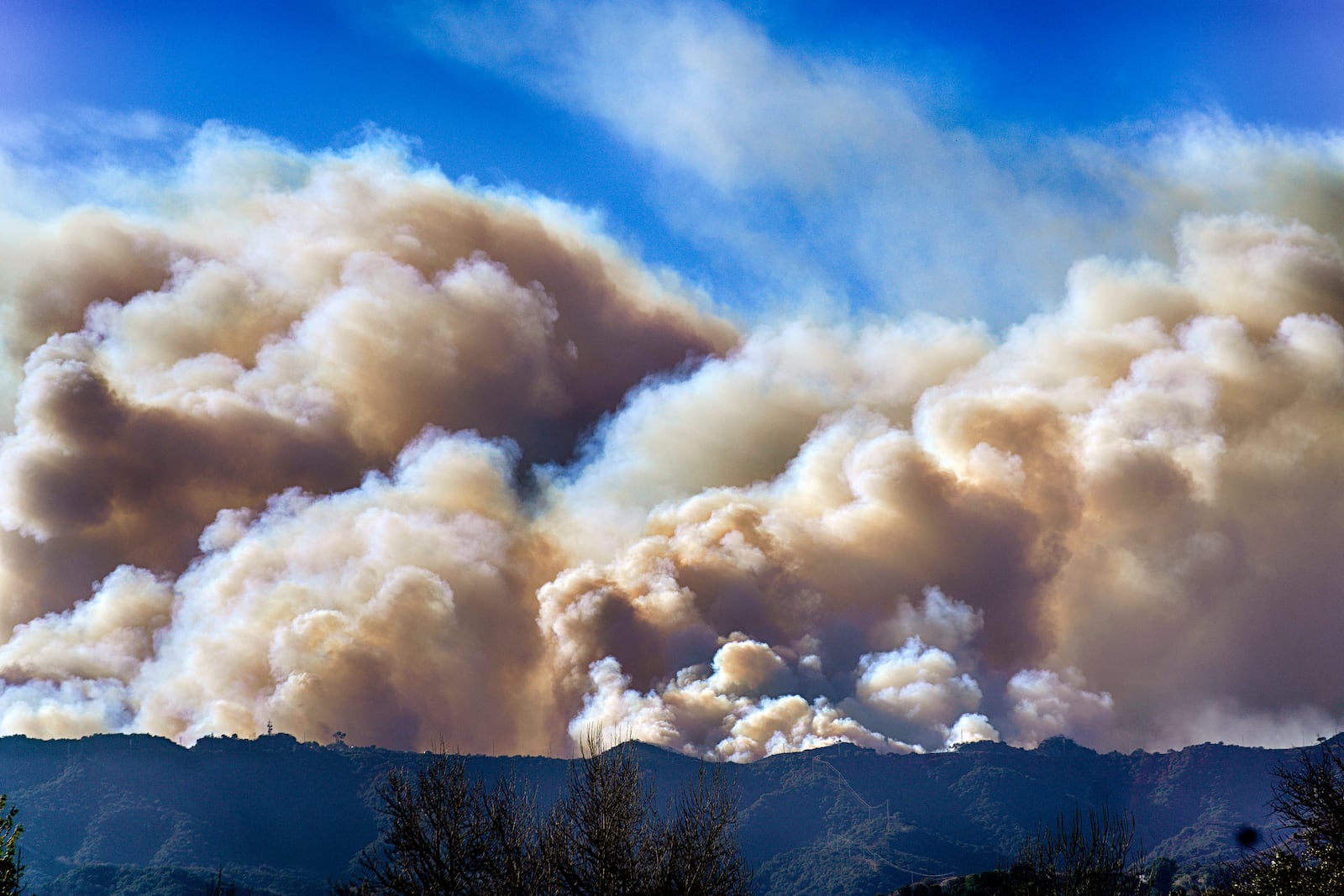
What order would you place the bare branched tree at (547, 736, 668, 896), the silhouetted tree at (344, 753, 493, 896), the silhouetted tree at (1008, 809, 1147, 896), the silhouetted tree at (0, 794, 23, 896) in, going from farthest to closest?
the silhouetted tree at (344, 753, 493, 896)
the bare branched tree at (547, 736, 668, 896)
the silhouetted tree at (1008, 809, 1147, 896)
the silhouetted tree at (0, 794, 23, 896)

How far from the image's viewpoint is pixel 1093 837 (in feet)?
121

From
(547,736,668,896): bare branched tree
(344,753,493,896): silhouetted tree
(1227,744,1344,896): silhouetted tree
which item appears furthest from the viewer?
(1227,744,1344,896): silhouetted tree

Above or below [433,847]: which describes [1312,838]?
below

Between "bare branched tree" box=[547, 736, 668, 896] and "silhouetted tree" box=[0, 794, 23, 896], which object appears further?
"bare branched tree" box=[547, 736, 668, 896]

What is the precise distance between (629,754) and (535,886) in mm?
7204

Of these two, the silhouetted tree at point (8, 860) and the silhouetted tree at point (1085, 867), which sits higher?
the silhouetted tree at point (8, 860)

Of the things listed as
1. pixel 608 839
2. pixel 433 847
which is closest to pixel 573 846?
pixel 608 839

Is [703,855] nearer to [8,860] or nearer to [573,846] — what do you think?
[573,846]

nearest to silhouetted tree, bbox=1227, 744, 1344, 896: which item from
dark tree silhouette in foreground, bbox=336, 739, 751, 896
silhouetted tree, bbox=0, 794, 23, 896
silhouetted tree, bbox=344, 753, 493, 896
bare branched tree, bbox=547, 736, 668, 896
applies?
dark tree silhouette in foreground, bbox=336, 739, 751, 896

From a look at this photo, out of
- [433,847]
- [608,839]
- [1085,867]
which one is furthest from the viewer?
[433,847]

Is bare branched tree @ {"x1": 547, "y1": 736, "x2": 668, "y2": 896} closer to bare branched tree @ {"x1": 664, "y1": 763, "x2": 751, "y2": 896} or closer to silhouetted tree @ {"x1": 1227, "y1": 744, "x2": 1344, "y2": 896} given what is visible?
Answer: bare branched tree @ {"x1": 664, "y1": 763, "x2": 751, "y2": 896}

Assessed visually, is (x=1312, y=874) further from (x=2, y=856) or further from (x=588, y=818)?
(x=2, y=856)

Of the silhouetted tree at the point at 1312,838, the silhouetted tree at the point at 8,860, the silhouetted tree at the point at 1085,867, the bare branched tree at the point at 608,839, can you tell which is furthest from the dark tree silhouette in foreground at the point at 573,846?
the silhouetted tree at the point at 1312,838

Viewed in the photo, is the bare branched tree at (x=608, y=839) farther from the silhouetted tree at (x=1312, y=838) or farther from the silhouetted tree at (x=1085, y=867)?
the silhouetted tree at (x=1312, y=838)
